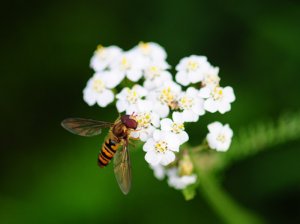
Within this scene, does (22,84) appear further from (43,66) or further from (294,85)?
(294,85)

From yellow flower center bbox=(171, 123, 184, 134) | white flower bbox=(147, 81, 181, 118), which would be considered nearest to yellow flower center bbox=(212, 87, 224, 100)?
white flower bbox=(147, 81, 181, 118)

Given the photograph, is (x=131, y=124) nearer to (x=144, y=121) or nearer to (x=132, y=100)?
(x=144, y=121)

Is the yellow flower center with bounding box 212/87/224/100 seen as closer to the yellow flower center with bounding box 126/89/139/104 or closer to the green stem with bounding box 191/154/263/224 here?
the yellow flower center with bounding box 126/89/139/104

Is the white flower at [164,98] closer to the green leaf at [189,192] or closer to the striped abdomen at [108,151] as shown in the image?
the striped abdomen at [108,151]

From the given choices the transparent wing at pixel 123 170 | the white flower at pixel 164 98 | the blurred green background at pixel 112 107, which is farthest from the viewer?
the blurred green background at pixel 112 107

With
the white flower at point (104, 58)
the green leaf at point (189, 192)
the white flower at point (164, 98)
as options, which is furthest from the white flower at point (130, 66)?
the green leaf at point (189, 192)

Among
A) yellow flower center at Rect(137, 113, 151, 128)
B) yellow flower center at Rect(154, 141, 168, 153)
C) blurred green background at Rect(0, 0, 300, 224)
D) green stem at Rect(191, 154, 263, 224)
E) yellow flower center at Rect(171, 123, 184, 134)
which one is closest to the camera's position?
yellow flower center at Rect(154, 141, 168, 153)

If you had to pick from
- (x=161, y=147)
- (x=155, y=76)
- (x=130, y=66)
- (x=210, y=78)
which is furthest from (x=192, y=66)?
(x=161, y=147)
